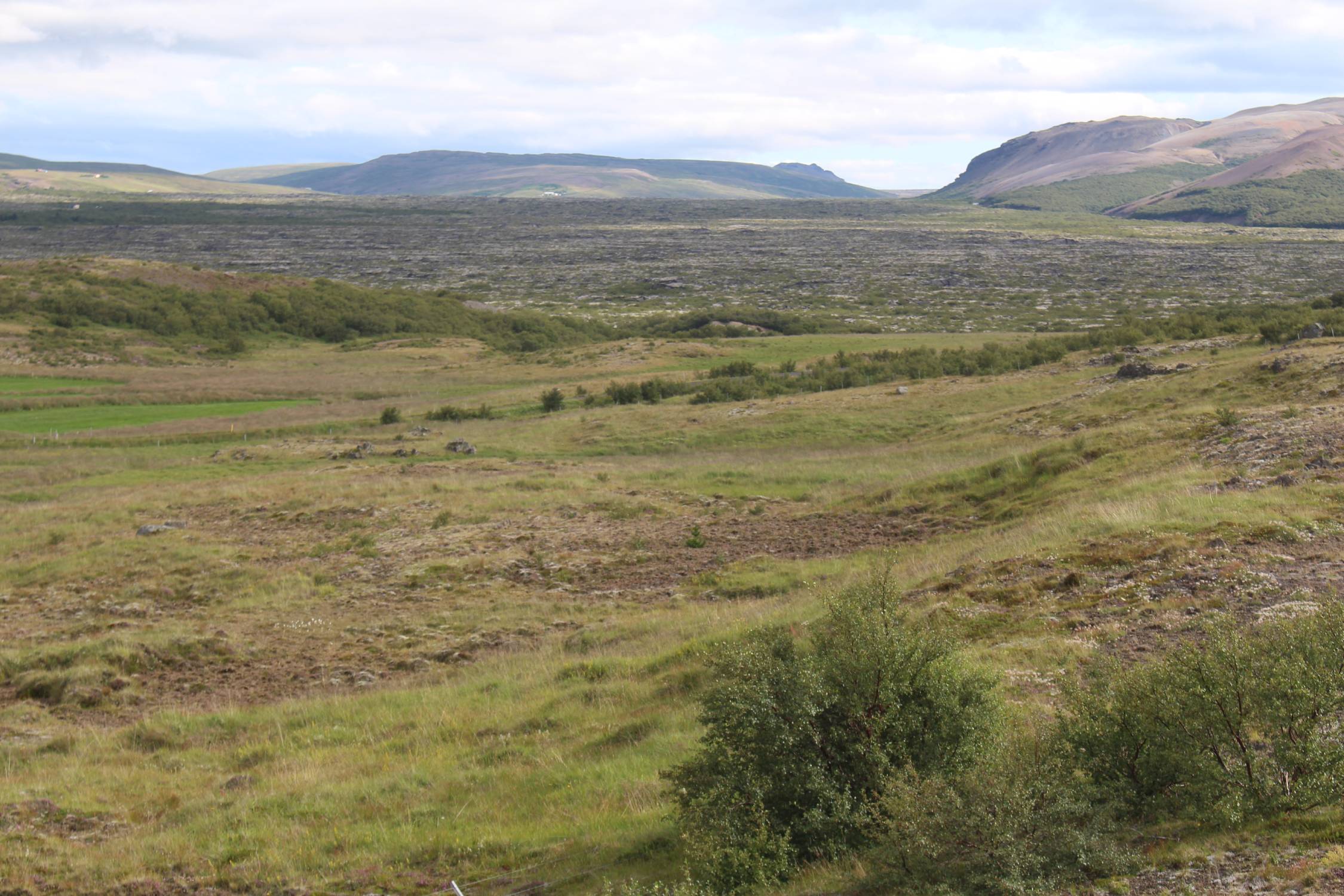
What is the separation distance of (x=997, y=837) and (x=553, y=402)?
39.4m

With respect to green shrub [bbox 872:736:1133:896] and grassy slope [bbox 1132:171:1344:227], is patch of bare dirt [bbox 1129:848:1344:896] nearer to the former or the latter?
green shrub [bbox 872:736:1133:896]

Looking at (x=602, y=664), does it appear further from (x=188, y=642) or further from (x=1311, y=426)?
(x=1311, y=426)

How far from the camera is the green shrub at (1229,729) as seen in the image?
6062mm

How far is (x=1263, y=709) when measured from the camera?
→ 6266mm

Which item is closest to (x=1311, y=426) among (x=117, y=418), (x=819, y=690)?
(x=819, y=690)

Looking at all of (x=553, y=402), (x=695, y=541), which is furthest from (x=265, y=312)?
(x=695, y=541)

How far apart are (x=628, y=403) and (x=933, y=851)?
129 feet

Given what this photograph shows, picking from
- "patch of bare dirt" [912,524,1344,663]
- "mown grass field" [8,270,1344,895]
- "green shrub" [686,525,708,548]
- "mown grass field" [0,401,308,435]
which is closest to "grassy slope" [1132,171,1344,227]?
"mown grass field" [8,270,1344,895]

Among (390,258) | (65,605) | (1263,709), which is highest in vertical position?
(390,258)

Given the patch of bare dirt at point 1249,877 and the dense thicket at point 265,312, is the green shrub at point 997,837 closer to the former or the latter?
the patch of bare dirt at point 1249,877

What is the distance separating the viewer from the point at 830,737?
7.75 m

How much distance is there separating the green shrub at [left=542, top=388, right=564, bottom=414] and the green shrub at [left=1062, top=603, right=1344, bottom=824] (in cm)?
3800

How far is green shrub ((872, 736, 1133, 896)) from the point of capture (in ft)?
19.0

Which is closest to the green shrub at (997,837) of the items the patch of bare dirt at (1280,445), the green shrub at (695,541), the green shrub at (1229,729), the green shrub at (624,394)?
the green shrub at (1229,729)
